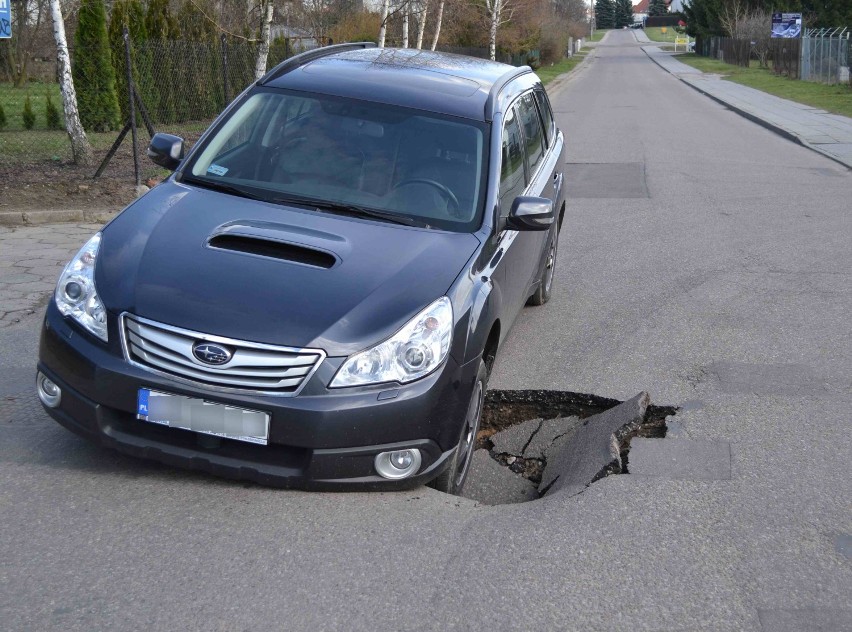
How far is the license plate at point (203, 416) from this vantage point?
12.2ft

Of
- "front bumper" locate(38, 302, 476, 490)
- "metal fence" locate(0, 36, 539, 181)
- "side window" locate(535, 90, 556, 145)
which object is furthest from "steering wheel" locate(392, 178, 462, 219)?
"metal fence" locate(0, 36, 539, 181)

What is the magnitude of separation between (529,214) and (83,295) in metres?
2.19

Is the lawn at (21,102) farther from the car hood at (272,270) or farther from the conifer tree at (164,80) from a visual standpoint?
the car hood at (272,270)

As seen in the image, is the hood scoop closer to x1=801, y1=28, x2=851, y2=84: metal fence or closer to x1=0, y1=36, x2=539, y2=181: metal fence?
x1=0, y1=36, x2=539, y2=181: metal fence

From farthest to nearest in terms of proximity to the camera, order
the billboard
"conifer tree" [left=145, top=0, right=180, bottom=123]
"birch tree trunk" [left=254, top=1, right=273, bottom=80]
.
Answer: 1. the billboard
2. "conifer tree" [left=145, top=0, right=180, bottom=123]
3. "birch tree trunk" [left=254, top=1, right=273, bottom=80]

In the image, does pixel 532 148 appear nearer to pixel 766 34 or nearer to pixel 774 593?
pixel 774 593

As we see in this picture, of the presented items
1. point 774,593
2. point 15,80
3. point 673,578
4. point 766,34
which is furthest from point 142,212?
point 766,34

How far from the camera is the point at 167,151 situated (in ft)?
17.9

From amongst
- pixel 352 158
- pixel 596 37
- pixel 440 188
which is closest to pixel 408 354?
pixel 440 188

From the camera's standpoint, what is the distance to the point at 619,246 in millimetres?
9828

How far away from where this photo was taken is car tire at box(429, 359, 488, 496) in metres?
4.20

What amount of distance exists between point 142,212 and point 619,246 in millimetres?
6154

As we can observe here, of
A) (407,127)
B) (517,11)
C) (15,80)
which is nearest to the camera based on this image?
(407,127)

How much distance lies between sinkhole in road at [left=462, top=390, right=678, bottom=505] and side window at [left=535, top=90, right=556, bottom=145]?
2.56 meters
